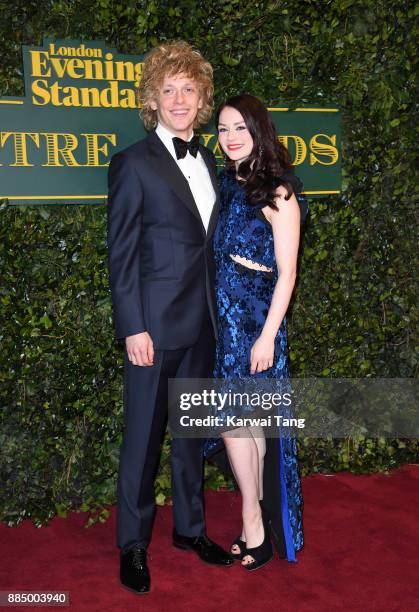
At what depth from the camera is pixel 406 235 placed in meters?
3.71

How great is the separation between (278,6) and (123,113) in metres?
0.96

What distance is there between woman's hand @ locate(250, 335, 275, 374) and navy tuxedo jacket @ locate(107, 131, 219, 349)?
0.28 metres

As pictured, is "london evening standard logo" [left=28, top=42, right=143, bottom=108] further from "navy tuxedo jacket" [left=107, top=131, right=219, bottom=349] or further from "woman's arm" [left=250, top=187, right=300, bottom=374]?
"woman's arm" [left=250, top=187, right=300, bottom=374]

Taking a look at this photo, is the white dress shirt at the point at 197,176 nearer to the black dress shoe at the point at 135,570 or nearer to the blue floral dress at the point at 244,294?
the blue floral dress at the point at 244,294

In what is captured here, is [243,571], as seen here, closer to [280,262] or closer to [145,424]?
[145,424]

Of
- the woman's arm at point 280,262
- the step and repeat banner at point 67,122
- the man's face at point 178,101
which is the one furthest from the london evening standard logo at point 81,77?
the woman's arm at point 280,262

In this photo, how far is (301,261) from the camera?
3562 millimetres

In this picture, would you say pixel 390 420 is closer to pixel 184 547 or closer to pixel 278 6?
pixel 184 547

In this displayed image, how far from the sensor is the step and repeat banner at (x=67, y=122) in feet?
9.99

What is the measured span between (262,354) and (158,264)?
54cm

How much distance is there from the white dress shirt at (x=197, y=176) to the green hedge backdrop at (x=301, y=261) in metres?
0.67

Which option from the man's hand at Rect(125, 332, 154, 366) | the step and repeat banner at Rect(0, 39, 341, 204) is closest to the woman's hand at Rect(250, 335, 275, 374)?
the man's hand at Rect(125, 332, 154, 366)

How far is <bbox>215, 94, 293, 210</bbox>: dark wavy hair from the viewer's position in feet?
8.36

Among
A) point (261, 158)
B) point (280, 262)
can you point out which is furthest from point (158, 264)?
point (261, 158)
